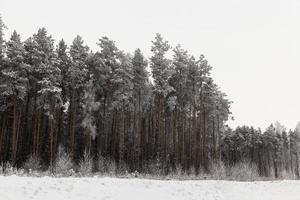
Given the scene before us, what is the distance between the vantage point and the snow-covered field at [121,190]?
53.7ft

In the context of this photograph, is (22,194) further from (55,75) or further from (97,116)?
(97,116)

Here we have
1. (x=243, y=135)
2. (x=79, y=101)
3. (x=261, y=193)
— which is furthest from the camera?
(x=243, y=135)

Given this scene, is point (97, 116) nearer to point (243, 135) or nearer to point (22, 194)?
point (22, 194)

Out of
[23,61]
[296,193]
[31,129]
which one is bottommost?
[296,193]

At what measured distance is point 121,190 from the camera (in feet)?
64.7

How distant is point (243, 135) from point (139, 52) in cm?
4515

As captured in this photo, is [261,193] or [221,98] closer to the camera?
[261,193]

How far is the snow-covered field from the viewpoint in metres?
16.4

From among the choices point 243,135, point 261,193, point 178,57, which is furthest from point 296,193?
point 243,135

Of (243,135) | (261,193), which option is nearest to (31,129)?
(261,193)

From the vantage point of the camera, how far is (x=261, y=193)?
1131 inches

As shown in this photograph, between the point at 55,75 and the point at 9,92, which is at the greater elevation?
the point at 55,75

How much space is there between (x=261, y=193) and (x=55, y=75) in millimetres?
22787

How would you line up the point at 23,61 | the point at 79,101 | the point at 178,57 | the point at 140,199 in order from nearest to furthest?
the point at 140,199
the point at 23,61
the point at 79,101
the point at 178,57
